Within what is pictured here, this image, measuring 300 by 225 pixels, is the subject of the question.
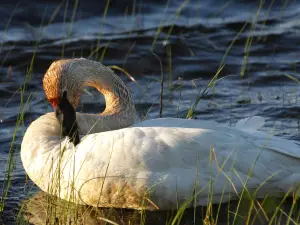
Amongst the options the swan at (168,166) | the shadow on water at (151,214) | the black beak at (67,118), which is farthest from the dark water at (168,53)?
the swan at (168,166)

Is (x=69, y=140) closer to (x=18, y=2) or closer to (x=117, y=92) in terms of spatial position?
(x=117, y=92)

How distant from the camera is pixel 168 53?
11375mm

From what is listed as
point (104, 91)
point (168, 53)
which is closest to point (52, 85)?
point (104, 91)

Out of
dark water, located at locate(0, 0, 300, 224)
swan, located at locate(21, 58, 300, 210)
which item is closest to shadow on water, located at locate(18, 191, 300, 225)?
swan, located at locate(21, 58, 300, 210)

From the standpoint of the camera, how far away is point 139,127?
652 cm

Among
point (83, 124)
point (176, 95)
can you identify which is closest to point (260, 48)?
point (176, 95)

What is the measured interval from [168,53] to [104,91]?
3.81 m

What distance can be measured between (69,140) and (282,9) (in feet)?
23.5

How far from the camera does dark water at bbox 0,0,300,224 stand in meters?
9.00

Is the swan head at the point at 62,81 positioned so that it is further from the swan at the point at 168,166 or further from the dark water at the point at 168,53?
the dark water at the point at 168,53

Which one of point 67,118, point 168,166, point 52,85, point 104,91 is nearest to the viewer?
point 168,166

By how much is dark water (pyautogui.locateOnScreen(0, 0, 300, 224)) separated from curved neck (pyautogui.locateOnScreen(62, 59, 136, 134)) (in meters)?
0.76

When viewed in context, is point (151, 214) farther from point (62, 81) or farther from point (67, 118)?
point (62, 81)

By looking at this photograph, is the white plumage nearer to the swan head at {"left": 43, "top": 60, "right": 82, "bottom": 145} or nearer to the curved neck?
the swan head at {"left": 43, "top": 60, "right": 82, "bottom": 145}
